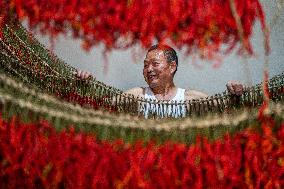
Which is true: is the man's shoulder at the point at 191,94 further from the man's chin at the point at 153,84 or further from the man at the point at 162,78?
the man's chin at the point at 153,84

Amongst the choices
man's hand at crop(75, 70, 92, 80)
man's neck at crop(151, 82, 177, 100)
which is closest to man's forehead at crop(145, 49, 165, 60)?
man's neck at crop(151, 82, 177, 100)

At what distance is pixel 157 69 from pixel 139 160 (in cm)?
87

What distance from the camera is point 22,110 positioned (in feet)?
2.91

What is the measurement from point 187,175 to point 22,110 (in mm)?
342

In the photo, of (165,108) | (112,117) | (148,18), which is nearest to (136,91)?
(165,108)

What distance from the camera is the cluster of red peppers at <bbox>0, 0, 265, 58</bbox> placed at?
2.46ft

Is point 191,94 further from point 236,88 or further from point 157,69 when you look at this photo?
point 236,88

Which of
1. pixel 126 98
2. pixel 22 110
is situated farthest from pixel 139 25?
pixel 126 98

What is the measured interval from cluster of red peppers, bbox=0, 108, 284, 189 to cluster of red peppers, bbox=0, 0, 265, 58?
0.21 m

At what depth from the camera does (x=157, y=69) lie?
1822mm

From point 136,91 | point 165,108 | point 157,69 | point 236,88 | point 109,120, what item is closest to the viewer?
point 109,120

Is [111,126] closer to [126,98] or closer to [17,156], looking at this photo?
[17,156]

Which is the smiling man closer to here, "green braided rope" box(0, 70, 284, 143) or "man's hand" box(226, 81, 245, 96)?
"man's hand" box(226, 81, 245, 96)

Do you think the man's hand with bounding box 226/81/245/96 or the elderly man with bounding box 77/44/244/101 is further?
the elderly man with bounding box 77/44/244/101
